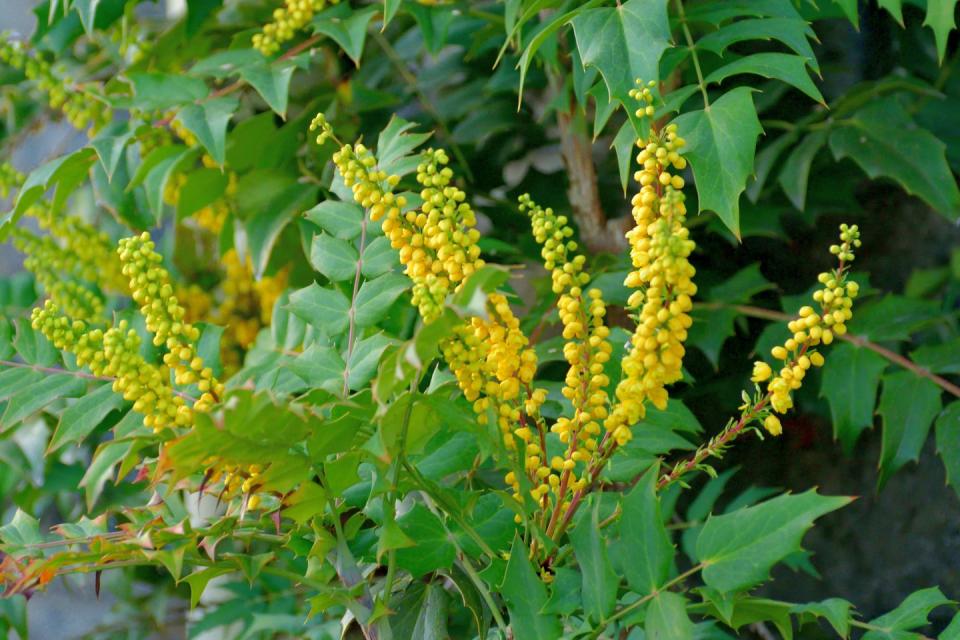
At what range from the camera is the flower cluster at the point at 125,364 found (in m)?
0.56

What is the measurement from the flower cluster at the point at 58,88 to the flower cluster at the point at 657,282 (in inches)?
27.7

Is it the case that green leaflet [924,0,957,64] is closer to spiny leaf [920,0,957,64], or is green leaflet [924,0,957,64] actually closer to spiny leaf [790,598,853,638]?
spiny leaf [920,0,957,64]

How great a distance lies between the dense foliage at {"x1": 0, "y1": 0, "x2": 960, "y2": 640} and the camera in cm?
54

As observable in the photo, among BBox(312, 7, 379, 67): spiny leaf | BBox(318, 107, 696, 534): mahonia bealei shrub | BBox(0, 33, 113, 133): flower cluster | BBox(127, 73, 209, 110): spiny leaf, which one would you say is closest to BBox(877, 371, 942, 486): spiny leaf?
BBox(318, 107, 696, 534): mahonia bealei shrub

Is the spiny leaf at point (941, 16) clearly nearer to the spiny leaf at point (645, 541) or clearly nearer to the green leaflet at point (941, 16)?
the green leaflet at point (941, 16)

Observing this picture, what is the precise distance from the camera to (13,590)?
0.53m

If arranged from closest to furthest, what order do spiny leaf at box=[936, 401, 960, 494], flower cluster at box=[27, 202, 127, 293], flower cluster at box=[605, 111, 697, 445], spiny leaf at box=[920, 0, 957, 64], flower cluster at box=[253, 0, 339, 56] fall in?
flower cluster at box=[605, 111, 697, 445], spiny leaf at box=[920, 0, 957, 64], spiny leaf at box=[936, 401, 960, 494], flower cluster at box=[253, 0, 339, 56], flower cluster at box=[27, 202, 127, 293]

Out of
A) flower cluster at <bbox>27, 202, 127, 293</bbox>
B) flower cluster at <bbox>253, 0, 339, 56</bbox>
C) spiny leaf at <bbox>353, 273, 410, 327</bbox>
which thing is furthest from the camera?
flower cluster at <bbox>27, 202, 127, 293</bbox>

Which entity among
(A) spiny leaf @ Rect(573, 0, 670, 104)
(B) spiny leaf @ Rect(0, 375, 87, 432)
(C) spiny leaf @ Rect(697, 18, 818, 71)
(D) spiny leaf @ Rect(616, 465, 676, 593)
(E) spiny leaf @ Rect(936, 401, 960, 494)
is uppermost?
(A) spiny leaf @ Rect(573, 0, 670, 104)

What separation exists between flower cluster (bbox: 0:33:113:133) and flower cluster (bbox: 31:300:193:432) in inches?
20.6

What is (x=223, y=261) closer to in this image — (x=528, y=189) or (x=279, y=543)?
(x=528, y=189)

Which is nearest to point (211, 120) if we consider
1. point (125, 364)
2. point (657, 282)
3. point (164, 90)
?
point (164, 90)

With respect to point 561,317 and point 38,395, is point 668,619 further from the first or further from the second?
point 38,395

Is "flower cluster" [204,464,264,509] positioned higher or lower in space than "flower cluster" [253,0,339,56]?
lower
